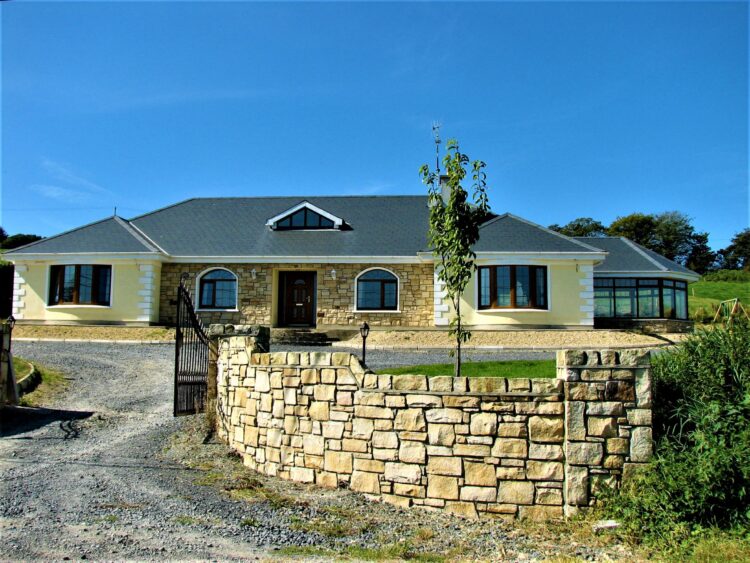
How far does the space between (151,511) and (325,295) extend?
15759mm

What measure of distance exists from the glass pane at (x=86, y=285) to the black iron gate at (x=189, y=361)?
1430 cm

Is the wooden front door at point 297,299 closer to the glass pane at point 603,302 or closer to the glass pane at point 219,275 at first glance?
the glass pane at point 219,275

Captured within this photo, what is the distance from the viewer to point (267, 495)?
655 cm

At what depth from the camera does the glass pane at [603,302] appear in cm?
2247

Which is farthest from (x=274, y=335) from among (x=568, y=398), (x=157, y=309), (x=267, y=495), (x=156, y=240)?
(x=568, y=398)

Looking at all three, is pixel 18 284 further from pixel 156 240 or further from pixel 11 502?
pixel 11 502

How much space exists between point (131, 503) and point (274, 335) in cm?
1354

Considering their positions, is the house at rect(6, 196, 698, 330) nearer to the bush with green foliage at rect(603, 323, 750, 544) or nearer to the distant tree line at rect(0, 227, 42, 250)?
the bush with green foliage at rect(603, 323, 750, 544)

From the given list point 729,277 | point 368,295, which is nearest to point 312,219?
point 368,295

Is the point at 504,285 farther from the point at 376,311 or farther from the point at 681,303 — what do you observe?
the point at 681,303

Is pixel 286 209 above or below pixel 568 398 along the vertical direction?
above

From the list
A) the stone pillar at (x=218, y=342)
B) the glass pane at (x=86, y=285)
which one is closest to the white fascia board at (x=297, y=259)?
the glass pane at (x=86, y=285)

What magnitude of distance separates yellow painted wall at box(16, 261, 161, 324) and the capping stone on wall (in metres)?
16.4

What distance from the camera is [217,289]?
2223 centimetres
